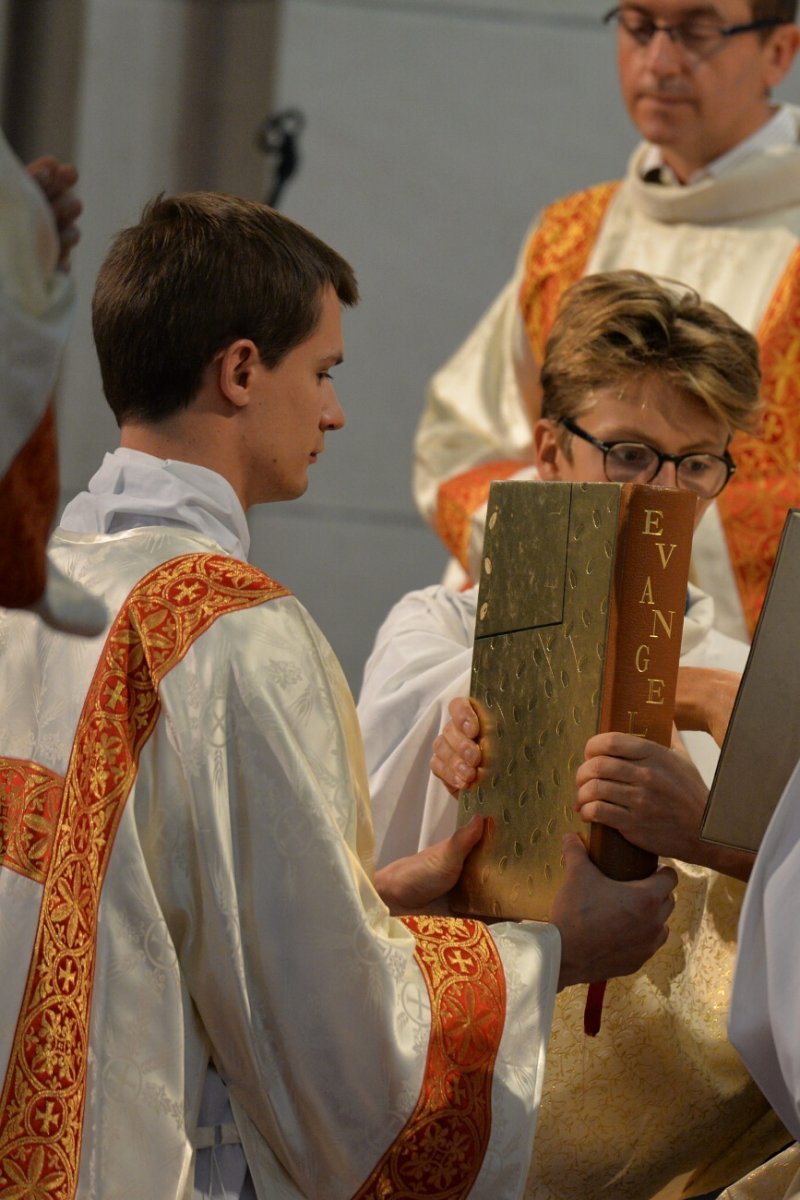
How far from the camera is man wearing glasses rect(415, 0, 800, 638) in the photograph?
3.91 metres

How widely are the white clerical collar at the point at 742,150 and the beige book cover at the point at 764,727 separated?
2.22m

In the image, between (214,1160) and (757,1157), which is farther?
(757,1157)

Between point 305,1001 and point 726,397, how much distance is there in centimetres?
115

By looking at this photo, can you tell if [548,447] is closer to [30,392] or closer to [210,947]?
[210,947]

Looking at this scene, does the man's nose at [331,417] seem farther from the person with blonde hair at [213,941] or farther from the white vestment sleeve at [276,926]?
the white vestment sleeve at [276,926]

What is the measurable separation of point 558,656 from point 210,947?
1.74 feet

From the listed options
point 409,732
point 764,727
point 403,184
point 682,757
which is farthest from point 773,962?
point 403,184

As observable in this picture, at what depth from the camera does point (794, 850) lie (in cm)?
199

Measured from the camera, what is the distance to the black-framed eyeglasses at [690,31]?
407 centimetres

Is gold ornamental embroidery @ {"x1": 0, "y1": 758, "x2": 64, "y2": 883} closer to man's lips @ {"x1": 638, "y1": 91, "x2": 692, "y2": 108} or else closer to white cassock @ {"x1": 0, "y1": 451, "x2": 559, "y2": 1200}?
white cassock @ {"x1": 0, "y1": 451, "x2": 559, "y2": 1200}

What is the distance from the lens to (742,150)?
418 cm

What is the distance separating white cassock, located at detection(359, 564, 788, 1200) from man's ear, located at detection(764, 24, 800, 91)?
190 centimetres

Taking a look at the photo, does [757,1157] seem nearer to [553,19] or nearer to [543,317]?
[543,317]

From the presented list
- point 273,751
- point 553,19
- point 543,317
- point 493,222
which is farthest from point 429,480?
point 273,751
